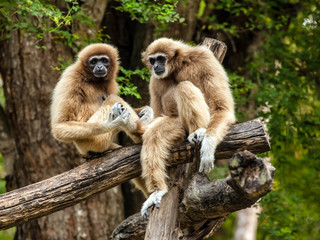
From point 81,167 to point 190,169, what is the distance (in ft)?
4.98

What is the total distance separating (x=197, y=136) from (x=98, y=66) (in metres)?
2.07

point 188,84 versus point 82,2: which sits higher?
point 82,2

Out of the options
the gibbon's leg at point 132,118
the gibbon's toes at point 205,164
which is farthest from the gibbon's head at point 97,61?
the gibbon's toes at point 205,164

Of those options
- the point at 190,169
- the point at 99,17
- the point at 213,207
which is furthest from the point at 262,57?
the point at 213,207

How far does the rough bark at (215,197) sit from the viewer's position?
4.29 m

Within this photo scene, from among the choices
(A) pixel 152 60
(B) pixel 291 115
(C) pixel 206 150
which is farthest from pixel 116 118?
(B) pixel 291 115

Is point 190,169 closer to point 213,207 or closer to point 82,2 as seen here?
point 213,207

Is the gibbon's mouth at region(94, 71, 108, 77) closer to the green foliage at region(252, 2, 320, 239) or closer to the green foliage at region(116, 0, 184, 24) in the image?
the green foliage at region(116, 0, 184, 24)

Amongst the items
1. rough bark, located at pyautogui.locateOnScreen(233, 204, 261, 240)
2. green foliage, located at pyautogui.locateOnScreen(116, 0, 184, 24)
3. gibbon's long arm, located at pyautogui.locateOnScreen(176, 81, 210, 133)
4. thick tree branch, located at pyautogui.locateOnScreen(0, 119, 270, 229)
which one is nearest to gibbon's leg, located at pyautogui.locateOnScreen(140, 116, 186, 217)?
thick tree branch, located at pyautogui.locateOnScreen(0, 119, 270, 229)

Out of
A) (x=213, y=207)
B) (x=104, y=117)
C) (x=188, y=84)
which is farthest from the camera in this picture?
(x=104, y=117)

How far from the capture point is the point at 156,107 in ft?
21.2

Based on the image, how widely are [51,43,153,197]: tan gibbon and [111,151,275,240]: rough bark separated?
122 centimetres

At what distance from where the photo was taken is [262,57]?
32.1ft

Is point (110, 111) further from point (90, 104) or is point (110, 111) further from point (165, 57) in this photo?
point (165, 57)
